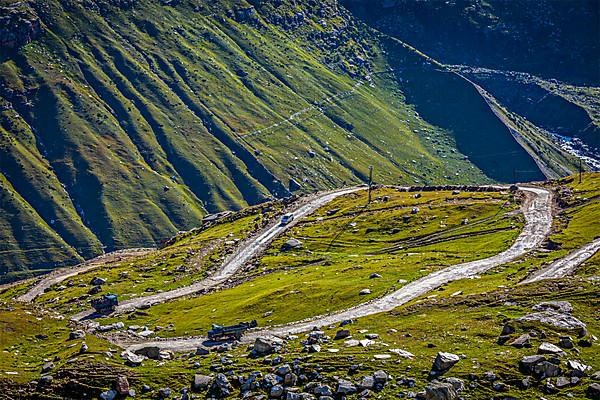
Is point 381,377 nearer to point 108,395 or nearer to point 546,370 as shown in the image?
point 546,370

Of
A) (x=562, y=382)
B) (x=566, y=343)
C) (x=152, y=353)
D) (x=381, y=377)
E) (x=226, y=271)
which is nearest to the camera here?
(x=562, y=382)

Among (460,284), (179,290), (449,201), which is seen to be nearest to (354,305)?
(460,284)

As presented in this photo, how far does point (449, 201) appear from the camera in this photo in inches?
7530

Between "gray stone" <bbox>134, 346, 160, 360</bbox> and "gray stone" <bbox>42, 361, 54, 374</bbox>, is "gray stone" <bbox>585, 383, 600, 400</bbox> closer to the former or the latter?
"gray stone" <bbox>134, 346, 160, 360</bbox>

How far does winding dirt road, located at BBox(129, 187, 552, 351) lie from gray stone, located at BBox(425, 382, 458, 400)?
24.7 meters

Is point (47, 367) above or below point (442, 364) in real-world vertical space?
below

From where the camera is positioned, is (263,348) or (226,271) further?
(226,271)

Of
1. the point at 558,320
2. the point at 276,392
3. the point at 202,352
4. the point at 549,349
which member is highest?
the point at 558,320

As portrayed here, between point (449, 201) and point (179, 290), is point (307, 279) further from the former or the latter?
point (449, 201)

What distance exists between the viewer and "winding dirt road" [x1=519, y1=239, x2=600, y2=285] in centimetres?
9675

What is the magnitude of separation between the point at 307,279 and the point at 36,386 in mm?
68043

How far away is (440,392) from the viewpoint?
179ft

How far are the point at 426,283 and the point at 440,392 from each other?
166 ft

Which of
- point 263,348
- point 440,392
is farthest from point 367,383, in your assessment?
point 263,348
